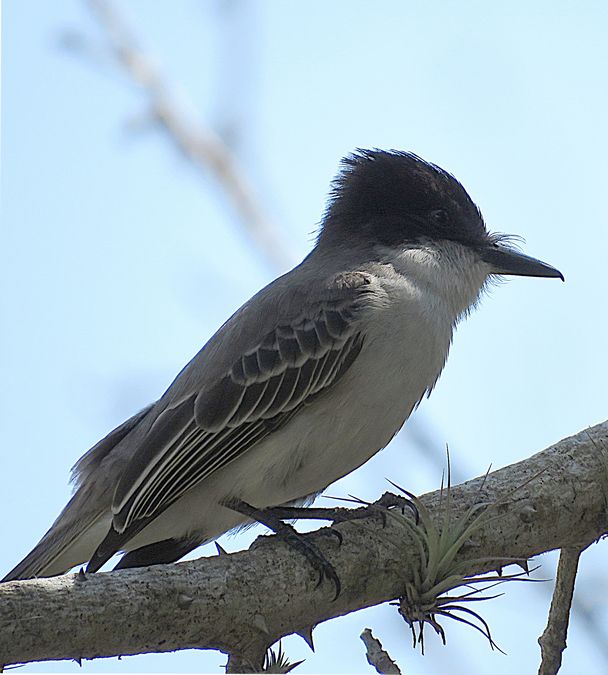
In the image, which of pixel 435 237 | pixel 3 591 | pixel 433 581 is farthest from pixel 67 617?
pixel 435 237

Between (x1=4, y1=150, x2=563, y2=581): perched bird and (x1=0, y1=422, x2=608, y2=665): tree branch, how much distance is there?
0.54 metres

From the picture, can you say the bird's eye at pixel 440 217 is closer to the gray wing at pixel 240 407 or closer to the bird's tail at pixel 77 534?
the gray wing at pixel 240 407

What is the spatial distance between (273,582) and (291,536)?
1.26ft

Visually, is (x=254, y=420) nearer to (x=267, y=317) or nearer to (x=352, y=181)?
(x=267, y=317)

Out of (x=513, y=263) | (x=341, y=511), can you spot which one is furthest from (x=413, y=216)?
(x=341, y=511)

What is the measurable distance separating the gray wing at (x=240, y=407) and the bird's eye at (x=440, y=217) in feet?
2.65

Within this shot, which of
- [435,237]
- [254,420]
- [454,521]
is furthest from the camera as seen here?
[435,237]

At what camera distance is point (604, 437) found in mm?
4102

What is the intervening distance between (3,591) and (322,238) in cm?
300

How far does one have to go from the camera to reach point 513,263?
17.0 ft

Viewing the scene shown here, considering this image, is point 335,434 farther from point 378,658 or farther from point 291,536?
point 378,658

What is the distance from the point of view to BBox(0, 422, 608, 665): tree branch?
2971 millimetres

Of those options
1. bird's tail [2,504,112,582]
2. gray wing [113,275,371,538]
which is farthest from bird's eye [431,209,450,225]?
bird's tail [2,504,112,582]

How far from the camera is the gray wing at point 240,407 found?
4.35 meters
